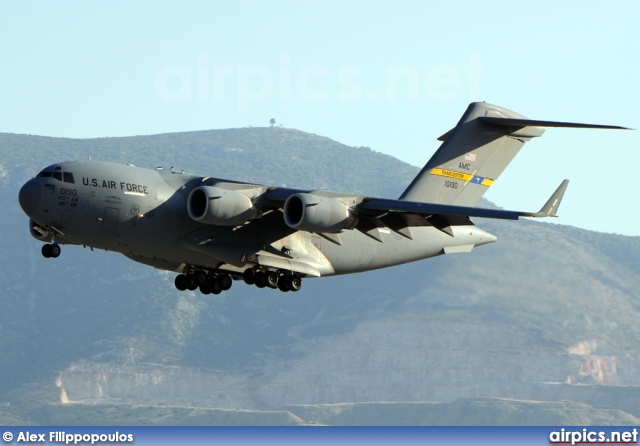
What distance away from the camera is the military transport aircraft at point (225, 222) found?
873 inches

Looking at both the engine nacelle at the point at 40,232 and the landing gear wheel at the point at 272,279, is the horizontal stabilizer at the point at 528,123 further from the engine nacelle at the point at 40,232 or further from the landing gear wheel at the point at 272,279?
the engine nacelle at the point at 40,232

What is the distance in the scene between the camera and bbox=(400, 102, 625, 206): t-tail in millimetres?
27250

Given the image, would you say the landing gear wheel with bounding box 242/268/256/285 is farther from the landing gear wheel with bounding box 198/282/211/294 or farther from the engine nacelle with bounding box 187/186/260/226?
the engine nacelle with bounding box 187/186/260/226

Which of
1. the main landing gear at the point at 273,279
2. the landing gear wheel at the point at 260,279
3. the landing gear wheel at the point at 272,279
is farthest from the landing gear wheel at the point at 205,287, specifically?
the landing gear wheel at the point at 272,279

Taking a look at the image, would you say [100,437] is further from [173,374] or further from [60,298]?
[60,298]

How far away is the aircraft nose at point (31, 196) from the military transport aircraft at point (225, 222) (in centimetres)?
2

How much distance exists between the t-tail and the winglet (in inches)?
143

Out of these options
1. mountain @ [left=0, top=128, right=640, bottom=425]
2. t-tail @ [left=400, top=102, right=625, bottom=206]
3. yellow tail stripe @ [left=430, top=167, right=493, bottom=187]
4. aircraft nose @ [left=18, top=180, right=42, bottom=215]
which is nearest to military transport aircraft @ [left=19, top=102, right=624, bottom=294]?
aircraft nose @ [left=18, top=180, right=42, bottom=215]

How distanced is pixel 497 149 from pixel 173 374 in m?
92.5

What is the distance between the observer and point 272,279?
23969 mm

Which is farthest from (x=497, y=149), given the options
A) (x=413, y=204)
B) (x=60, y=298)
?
(x=60, y=298)

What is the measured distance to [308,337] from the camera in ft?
415

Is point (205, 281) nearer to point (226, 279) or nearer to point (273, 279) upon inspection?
point (226, 279)

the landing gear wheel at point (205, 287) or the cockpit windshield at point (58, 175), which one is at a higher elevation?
the cockpit windshield at point (58, 175)
